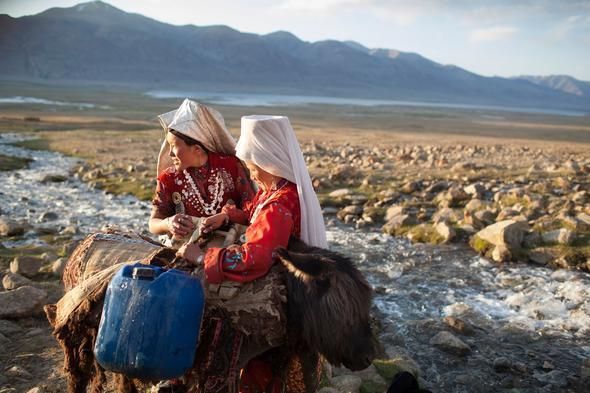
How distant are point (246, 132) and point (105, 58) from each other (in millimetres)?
Answer: 140239

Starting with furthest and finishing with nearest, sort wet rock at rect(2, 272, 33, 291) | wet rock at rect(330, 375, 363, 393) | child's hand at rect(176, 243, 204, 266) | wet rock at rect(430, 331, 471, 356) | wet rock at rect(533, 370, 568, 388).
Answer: wet rock at rect(2, 272, 33, 291) < wet rock at rect(430, 331, 471, 356) < wet rock at rect(533, 370, 568, 388) < wet rock at rect(330, 375, 363, 393) < child's hand at rect(176, 243, 204, 266)

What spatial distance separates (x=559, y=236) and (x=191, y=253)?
665 centimetres

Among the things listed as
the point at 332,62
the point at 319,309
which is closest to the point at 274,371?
the point at 319,309

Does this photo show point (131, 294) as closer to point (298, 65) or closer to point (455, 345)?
point (455, 345)

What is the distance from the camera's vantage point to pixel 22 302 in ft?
17.0

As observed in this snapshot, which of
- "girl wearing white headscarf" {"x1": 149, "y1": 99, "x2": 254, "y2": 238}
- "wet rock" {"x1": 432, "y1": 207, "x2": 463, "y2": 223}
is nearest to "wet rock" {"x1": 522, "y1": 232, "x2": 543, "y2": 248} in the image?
"wet rock" {"x1": 432, "y1": 207, "x2": 463, "y2": 223}

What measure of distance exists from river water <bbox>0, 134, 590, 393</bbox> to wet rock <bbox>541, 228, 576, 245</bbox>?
2.01 feet

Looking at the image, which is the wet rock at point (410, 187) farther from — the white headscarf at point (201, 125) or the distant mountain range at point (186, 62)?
the distant mountain range at point (186, 62)

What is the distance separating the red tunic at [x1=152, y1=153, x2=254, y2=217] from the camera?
3428 mm

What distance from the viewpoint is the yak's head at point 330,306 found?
2557 millimetres

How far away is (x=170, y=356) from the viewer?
7.89 feet

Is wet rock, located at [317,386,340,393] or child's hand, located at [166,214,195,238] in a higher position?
child's hand, located at [166,214,195,238]

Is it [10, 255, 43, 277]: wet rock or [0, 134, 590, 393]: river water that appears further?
[10, 255, 43, 277]: wet rock

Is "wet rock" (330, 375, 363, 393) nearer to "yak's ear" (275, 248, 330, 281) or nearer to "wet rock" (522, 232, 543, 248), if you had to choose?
"yak's ear" (275, 248, 330, 281)
